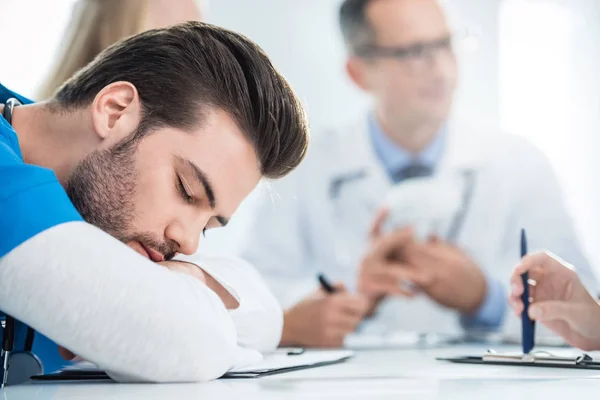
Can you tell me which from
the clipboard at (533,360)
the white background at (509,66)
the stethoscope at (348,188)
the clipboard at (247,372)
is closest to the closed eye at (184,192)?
the clipboard at (247,372)

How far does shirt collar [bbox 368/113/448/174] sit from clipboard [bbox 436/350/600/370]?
1857 millimetres

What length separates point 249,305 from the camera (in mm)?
1180

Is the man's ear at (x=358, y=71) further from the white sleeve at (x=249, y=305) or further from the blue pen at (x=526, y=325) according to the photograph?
the blue pen at (x=526, y=325)

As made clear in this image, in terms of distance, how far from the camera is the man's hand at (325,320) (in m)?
1.68

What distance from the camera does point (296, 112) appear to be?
1.20 m

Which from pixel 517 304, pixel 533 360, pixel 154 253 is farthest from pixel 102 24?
pixel 533 360

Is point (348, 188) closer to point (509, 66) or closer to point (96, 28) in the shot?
point (509, 66)

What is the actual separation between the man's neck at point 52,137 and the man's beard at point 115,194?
0.05m

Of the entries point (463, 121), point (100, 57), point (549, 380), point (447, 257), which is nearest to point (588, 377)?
point (549, 380)

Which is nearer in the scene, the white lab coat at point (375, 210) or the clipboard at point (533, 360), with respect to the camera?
the clipboard at point (533, 360)

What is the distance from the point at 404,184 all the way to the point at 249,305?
5.28 ft

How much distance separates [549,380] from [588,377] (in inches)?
2.7

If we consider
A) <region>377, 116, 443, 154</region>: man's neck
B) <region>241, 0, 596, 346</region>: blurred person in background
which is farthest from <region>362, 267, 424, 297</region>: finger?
<region>377, 116, 443, 154</region>: man's neck

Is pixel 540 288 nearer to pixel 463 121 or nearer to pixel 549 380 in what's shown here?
pixel 549 380
